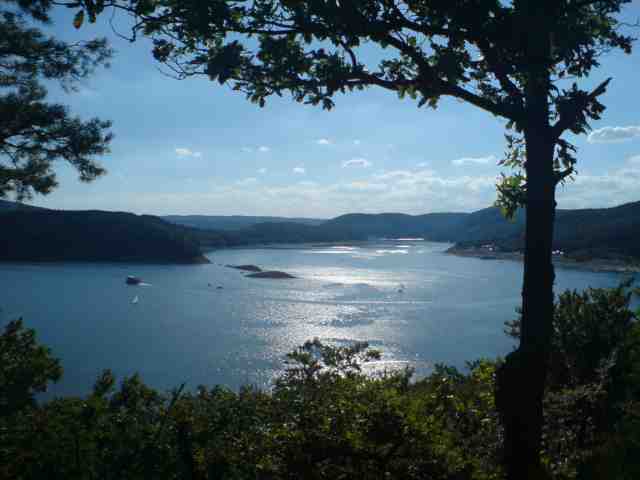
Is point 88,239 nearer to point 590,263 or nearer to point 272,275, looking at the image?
point 272,275

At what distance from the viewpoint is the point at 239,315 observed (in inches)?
984

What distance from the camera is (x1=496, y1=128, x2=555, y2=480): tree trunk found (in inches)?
80.0

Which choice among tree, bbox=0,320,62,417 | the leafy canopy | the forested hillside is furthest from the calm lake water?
the leafy canopy

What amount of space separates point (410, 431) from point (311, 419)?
36 cm

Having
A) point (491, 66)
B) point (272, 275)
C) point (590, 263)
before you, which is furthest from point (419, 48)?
point (590, 263)

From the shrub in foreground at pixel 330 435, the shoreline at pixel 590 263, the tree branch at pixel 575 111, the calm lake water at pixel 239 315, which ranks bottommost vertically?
the calm lake water at pixel 239 315

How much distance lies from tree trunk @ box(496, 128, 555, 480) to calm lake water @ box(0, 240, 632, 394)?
13041 mm

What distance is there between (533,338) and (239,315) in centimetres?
2358

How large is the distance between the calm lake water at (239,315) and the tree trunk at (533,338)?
1304 cm

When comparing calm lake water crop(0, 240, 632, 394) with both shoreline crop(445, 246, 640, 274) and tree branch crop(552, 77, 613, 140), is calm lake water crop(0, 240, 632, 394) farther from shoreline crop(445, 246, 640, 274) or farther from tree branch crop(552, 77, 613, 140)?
tree branch crop(552, 77, 613, 140)

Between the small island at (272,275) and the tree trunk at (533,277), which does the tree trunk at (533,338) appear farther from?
the small island at (272,275)

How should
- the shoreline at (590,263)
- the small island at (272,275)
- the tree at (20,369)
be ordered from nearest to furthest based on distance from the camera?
the tree at (20,369)
the shoreline at (590,263)
the small island at (272,275)

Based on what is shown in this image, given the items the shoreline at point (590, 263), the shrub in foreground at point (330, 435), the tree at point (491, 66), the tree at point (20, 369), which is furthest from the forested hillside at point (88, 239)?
the tree at point (491, 66)

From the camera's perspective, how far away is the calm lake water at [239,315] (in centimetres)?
1702
